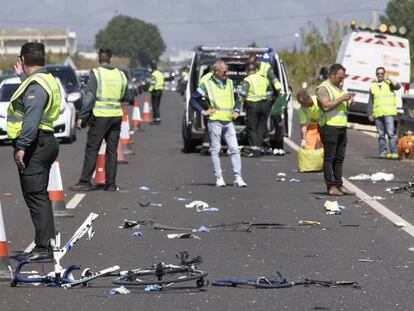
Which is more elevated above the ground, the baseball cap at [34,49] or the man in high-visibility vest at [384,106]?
the baseball cap at [34,49]

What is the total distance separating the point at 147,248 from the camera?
1154 cm

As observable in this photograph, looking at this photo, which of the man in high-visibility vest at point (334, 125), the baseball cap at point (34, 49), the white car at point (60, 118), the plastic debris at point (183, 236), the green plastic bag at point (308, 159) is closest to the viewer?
the baseball cap at point (34, 49)

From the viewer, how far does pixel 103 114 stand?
55.7 ft

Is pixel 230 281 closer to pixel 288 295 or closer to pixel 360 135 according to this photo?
pixel 288 295

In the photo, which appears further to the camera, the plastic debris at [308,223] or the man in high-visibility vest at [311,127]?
the man in high-visibility vest at [311,127]

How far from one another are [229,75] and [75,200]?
358 inches

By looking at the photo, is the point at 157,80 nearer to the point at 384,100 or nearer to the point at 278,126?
the point at 278,126

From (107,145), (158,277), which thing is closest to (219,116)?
(107,145)

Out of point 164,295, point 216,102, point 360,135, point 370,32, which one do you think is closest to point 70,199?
point 216,102

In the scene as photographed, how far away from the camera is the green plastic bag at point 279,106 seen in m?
23.6

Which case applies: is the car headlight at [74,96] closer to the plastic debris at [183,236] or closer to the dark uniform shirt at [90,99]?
the dark uniform shirt at [90,99]

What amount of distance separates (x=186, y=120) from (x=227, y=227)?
11422 millimetres

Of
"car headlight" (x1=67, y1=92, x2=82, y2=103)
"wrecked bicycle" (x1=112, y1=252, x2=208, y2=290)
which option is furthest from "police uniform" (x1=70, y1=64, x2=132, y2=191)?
"car headlight" (x1=67, y1=92, x2=82, y2=103)

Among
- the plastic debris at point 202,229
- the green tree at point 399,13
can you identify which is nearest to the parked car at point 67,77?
the plastic debris at point 202,229
